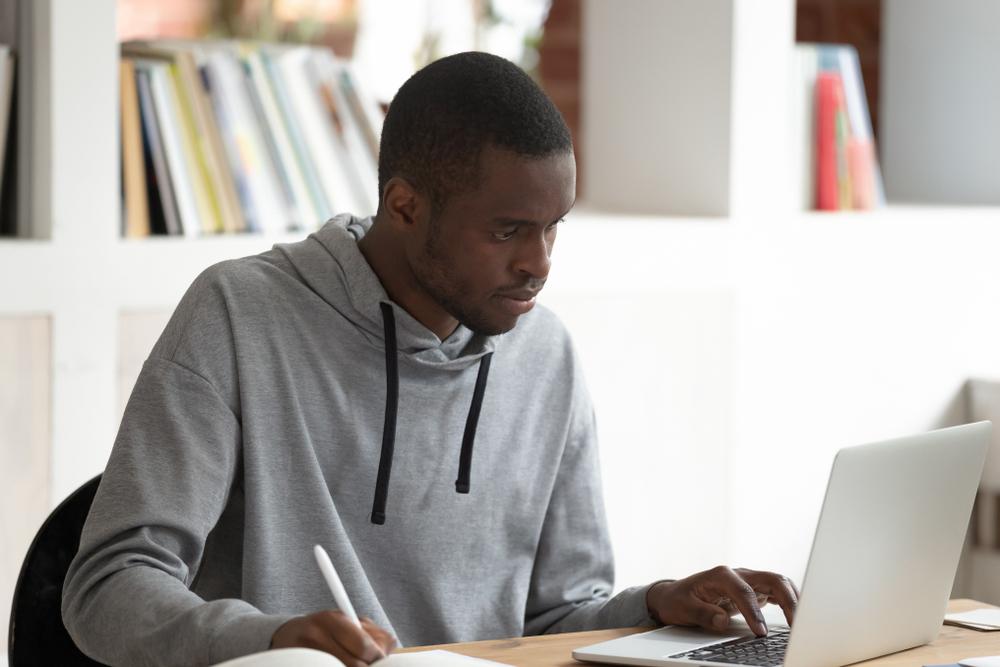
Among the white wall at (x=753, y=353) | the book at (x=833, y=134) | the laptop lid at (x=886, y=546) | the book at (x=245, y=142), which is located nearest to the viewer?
the laptop lid at (x=886, y=546)

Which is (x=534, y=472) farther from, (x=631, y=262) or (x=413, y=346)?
(x=631, y=262)

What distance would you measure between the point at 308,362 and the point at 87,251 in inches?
23.1

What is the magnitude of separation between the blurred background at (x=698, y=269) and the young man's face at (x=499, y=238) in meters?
0.65

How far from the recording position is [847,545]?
1130 millimetres

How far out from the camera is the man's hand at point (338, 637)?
3.34ft

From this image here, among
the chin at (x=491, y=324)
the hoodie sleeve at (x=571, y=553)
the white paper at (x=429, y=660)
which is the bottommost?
the hoodie sleeve at (x=571, y=553)

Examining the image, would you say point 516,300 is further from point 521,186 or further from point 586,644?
point 586,644

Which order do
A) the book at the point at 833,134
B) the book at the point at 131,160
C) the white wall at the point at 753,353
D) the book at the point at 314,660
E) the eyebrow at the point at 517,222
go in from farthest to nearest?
the book at the point at 833,134, the white wall at the point at 753,353, the book at the point at 131,160, the eyebrow at the point at 517,222, the book at the point at 314,660

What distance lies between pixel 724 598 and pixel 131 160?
105 centimetres

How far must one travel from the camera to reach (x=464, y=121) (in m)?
1.36

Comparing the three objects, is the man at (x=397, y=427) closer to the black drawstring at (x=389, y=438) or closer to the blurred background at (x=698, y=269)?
the black drawstring at (x=389, y=438)

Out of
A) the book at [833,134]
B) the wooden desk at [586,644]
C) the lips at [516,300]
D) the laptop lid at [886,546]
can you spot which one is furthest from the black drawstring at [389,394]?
the book at [833,134]

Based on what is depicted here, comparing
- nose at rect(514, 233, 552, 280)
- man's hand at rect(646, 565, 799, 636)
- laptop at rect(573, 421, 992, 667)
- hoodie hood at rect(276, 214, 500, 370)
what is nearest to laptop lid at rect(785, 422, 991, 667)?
laptop at rect(573, 421, 992, 667)

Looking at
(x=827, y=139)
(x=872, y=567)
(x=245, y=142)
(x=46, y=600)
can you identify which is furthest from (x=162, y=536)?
(x=827, y=139)
